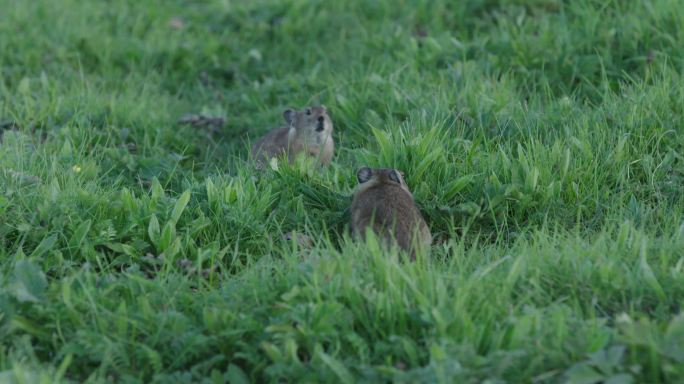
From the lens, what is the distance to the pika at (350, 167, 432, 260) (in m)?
4.85

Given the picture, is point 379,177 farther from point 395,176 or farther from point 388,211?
point 388,211

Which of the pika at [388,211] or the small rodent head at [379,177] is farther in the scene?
the small rodent head at [379,177]

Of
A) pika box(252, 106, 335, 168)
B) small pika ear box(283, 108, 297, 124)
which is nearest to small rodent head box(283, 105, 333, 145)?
pika box(252, 106, 335, 168)

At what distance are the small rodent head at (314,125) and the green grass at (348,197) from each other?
0.62 feet

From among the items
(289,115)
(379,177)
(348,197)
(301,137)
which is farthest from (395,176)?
(289,115)

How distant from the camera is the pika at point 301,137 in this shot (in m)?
6.62

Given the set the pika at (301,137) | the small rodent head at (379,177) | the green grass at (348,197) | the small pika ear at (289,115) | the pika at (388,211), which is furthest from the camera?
the small pika ear at (289,115)

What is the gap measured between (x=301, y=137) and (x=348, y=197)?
115 cm

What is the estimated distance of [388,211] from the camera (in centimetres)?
500

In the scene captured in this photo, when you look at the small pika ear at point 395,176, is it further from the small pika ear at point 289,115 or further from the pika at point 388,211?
the small pika ear at point 289,115

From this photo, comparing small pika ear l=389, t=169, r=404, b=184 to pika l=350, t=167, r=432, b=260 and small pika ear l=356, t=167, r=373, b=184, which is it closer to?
pika l=350, t=167, r=432, b=260

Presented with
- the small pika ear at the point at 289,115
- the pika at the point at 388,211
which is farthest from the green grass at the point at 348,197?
the small pika ear at the point at 289,115

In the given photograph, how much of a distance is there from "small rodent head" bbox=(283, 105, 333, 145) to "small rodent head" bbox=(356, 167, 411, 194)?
1314 mm

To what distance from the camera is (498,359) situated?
375 cm
